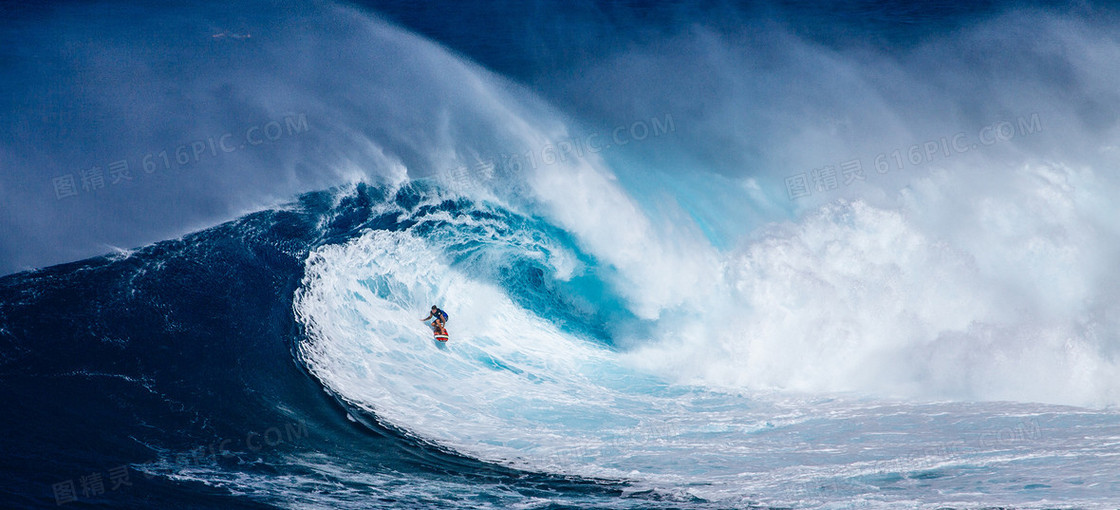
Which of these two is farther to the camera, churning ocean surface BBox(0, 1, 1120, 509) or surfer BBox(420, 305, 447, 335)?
surfer BBox(420, 305, 447, 335)

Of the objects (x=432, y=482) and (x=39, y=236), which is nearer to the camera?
(x=432, y=482)

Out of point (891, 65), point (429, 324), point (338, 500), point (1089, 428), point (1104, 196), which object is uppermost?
point (891, 65)

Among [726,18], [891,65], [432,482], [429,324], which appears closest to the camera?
[432,482]

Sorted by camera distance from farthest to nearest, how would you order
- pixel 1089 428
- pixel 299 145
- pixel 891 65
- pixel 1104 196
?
pixel 891 65, pixel 299 145, pixel 1104 196, pixel 1089 428

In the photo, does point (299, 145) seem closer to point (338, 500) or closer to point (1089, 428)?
point (338, 500)

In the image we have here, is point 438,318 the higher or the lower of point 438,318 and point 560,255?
the lower

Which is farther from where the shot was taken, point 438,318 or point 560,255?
point 560,255

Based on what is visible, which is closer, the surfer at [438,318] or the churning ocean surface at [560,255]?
the churning ocean surface at [560,255]

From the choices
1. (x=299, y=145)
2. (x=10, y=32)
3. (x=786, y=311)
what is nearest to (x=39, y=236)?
(x=299, y=145)
